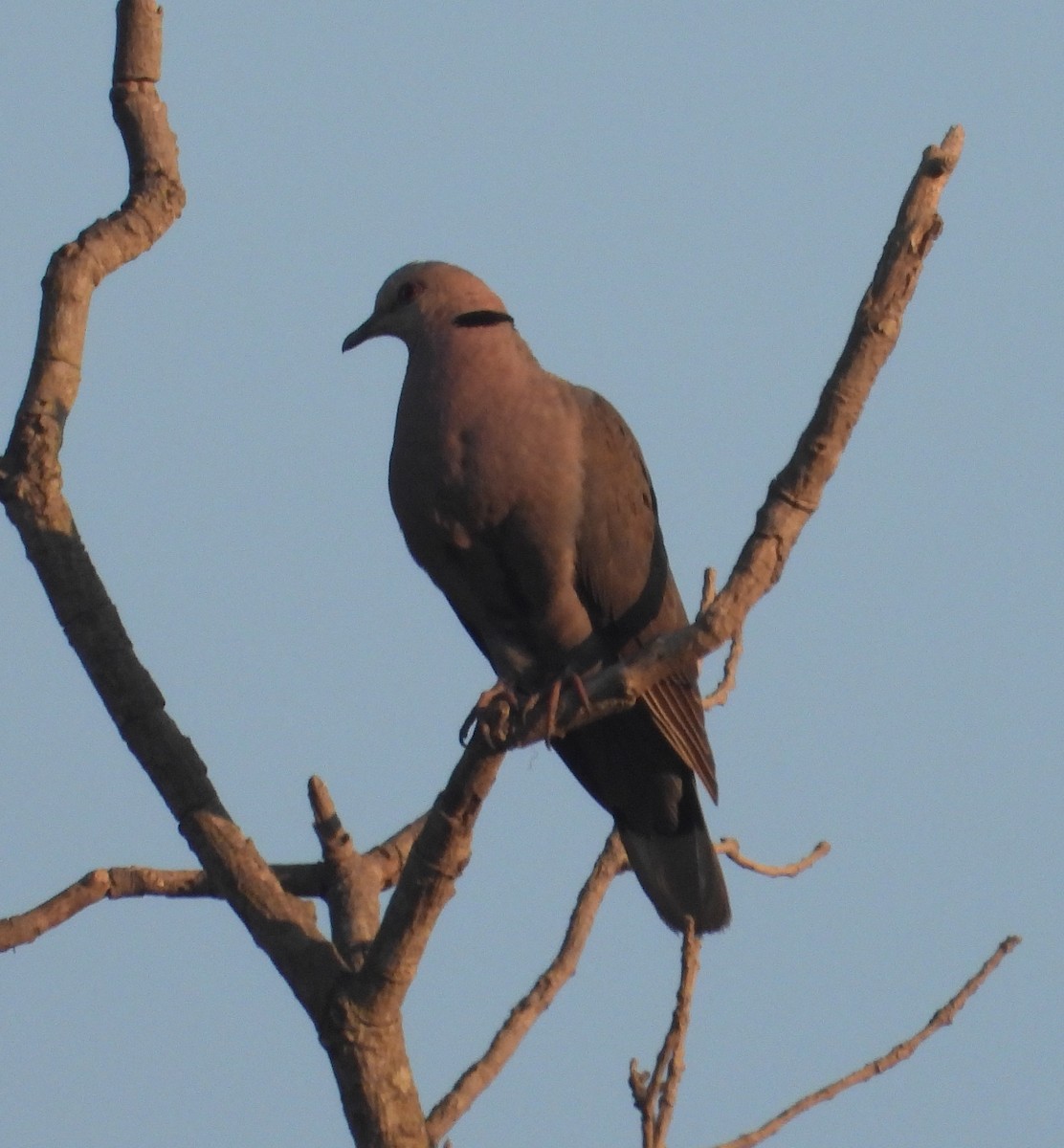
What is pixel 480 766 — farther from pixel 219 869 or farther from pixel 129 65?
pixel 129 65

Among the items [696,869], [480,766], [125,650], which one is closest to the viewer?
[480,766]

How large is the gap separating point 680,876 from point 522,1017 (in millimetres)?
1152

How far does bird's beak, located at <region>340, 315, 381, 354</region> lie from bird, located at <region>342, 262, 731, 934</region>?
0.19 meters

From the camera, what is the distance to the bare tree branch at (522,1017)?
3.55 metres

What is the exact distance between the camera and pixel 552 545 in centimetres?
447

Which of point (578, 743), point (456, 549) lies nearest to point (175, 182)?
point (456, 549)

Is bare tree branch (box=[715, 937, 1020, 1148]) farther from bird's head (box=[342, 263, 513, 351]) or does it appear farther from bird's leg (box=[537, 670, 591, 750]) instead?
bird's head (box=[342, 263, 513, 351])

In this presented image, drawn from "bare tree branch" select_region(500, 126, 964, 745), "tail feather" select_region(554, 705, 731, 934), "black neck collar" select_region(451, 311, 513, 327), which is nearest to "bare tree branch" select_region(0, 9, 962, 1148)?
"bare tree branch" select_region(500, 126, 964, 745)

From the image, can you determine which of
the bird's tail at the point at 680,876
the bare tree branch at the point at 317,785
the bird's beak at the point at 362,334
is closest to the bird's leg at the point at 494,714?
the bare tree branch at the point at 317,785

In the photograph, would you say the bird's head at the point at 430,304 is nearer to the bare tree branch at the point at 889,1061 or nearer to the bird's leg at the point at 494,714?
the bird's leg at the point at 494,714

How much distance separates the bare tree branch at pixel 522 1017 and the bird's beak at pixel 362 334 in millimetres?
1826

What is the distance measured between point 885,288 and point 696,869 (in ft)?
6.82

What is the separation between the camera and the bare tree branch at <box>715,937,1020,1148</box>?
3385 millimetres

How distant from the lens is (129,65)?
4199 millimetres
